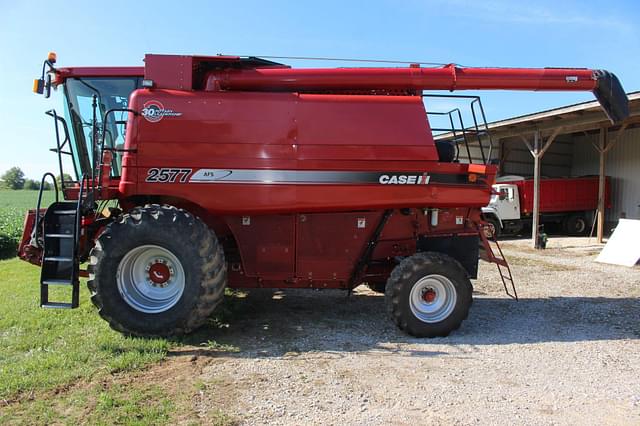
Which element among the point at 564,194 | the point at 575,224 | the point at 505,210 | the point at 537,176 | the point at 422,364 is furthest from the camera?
the point at 575,224

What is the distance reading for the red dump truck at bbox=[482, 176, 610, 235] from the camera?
647 inches

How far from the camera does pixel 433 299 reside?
209 inches

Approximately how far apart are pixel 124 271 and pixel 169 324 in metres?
0.75

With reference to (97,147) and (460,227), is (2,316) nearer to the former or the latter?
(97,147)

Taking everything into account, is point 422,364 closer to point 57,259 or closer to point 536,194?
point 57,259

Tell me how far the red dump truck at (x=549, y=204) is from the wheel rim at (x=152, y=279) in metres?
13.1

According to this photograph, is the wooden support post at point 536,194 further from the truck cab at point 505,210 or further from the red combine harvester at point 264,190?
the red combine harvester at point 264,190

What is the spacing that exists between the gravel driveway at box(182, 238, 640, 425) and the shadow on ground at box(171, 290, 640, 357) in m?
0.01

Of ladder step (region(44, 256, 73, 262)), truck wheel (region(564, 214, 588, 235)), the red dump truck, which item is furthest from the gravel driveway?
truck wheel (region(564, 214, 588, 235))

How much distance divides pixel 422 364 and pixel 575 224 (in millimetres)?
16472

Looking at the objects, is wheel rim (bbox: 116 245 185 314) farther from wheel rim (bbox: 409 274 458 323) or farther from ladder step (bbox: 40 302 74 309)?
wheel rim (bbox: 409 274 458 323)

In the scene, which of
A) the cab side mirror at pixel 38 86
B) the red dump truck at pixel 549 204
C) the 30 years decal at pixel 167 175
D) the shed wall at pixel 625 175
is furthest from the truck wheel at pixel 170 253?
the shed wall at pixel 625 175

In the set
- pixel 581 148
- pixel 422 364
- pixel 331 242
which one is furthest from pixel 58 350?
pixel 581 148

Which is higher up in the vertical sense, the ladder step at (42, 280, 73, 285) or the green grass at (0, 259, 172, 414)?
the ladder step at (42, 280, 73, 285)
